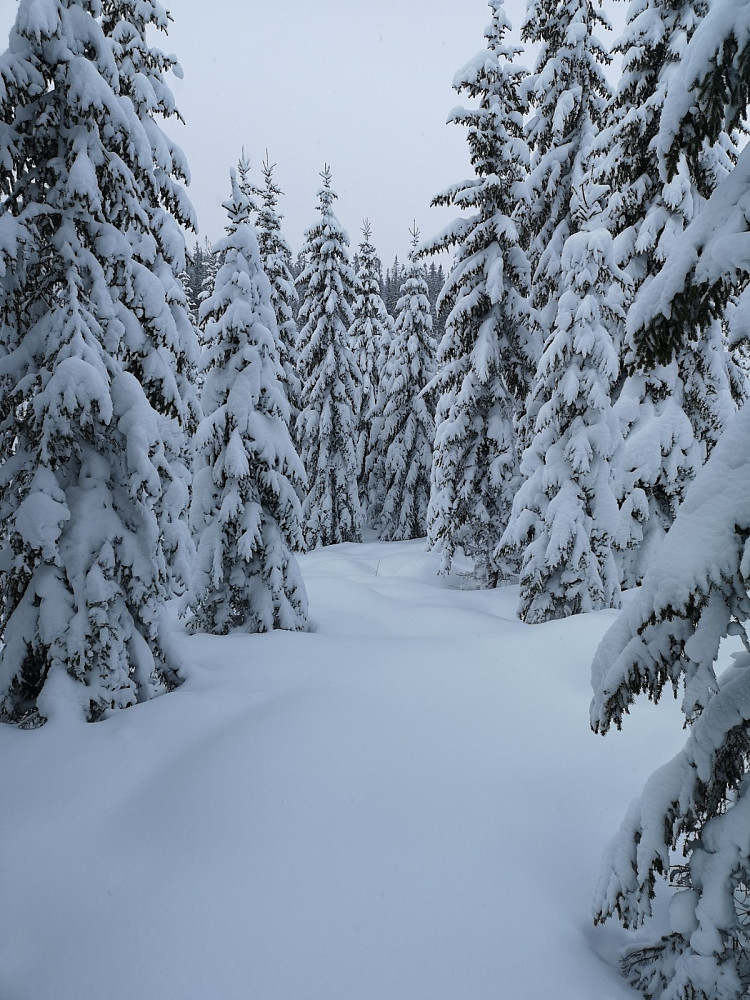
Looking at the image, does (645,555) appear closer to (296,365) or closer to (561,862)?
(561,862)

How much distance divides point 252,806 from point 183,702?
174 centimetres

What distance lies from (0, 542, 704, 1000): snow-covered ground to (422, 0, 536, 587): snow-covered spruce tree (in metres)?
8.58

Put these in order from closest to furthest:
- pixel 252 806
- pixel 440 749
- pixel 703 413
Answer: pixel 252 806 < pixel 440 749 < pixel 703 413

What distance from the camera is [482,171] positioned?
1475 cm

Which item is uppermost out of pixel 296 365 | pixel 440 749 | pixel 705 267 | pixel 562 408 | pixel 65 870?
pixel 296 365

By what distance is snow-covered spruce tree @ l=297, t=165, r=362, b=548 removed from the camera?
78.1 feet

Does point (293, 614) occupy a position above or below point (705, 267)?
below

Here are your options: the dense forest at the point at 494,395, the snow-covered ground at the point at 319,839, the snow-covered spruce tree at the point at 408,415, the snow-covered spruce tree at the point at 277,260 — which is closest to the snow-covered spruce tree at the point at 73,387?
the dense forest at the point at 494,395

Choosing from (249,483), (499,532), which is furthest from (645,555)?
(249,483)

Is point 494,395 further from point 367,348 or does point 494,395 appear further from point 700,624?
point 367,348

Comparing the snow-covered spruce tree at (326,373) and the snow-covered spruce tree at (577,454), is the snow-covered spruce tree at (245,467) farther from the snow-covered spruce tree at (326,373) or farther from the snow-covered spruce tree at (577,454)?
the snow-covered spruce tree at (326,373)

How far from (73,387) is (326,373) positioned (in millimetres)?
19211

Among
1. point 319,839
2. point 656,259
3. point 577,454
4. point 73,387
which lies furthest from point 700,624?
point 656,259

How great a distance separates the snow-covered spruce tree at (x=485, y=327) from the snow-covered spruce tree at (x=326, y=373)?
30.0 feet
